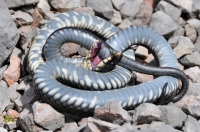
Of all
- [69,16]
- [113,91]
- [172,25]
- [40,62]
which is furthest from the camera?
[172,25]

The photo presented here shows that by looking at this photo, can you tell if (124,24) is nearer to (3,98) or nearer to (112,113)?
(3,98)

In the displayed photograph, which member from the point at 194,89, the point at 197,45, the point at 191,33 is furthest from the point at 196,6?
the point at 194,89

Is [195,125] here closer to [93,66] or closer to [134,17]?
[93,66]

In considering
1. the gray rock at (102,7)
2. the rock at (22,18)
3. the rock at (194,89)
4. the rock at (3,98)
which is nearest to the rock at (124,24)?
the gray rock at (102,7)

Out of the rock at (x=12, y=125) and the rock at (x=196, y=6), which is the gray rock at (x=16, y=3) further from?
the rock at (x=196, y=6)

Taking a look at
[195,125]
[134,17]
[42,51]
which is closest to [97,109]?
[195,125]

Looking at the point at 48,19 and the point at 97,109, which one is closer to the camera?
the point at 97,109
